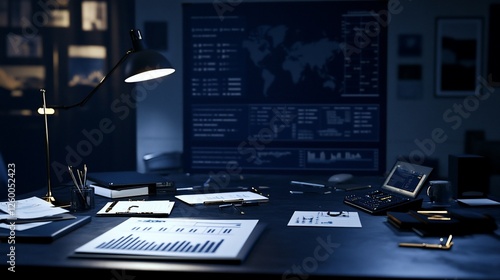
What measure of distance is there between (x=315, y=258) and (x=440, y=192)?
3.10 feet

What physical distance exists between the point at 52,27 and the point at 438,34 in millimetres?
3104

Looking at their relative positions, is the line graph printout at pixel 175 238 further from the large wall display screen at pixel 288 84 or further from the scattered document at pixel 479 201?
the large wall display screen at pixel 288 84

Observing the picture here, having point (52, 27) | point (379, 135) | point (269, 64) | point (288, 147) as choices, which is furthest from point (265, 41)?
point (52, 27)

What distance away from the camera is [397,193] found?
2.05 metres

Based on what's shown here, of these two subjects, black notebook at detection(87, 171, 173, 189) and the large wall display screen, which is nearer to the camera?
black notebook at detection(87, 171, 173, 189)

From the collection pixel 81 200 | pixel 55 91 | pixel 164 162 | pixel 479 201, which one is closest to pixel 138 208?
Answer: pixel 81 200

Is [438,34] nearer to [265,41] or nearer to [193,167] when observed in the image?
[265,41]

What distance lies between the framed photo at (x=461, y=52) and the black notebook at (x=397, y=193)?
2455 mm

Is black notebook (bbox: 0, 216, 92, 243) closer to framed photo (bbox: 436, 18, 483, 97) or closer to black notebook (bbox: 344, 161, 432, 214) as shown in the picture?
black notebook (bbox: 344, 161, 432, 214)

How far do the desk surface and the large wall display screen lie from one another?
2725 mm

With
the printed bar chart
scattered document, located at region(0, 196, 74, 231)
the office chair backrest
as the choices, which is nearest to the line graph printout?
the printed bar chart

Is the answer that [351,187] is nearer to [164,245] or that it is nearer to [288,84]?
[164,245]

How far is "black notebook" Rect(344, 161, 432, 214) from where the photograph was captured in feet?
5.80

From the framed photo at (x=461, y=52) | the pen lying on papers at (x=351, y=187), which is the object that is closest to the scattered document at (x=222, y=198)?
the pen lying on papers at (x=351, y=187)
